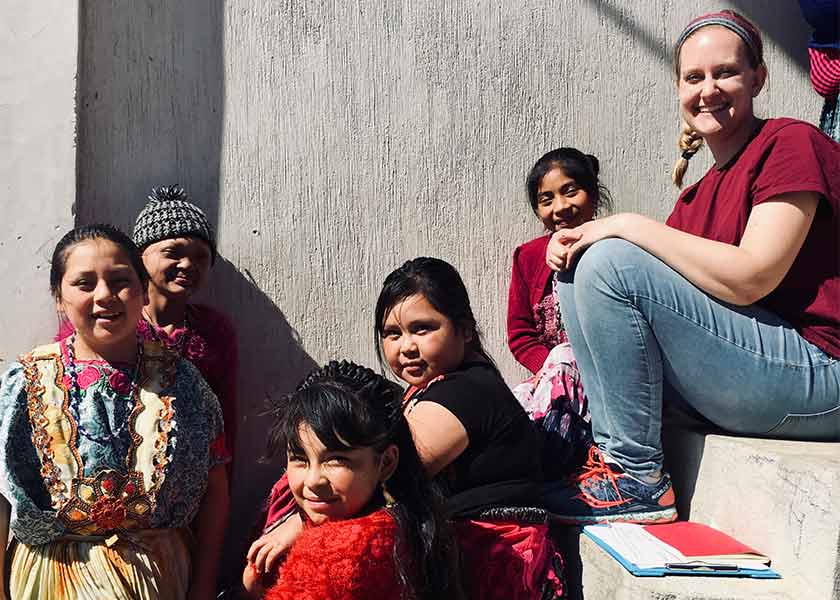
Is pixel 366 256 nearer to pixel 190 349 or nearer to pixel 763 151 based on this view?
pixel 190 349

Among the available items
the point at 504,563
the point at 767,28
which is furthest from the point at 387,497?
the point at 767,28

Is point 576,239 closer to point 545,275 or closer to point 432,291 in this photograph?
point 432,291

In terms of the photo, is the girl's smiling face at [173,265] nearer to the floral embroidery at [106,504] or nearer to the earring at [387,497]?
the floral embroidery at [106,504]

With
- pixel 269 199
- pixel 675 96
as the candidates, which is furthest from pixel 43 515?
pixel 675 96

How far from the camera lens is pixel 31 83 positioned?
3.08m

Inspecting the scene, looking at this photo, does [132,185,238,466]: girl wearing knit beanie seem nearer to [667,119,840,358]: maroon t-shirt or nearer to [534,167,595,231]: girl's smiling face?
[534,167,595,231]: girl's smiling face

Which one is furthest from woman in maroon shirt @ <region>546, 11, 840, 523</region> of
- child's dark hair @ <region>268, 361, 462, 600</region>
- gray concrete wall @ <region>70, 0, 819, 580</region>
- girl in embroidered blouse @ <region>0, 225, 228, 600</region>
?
girl in embroidered blouse @ <region>0, 225, 228, 600</region>

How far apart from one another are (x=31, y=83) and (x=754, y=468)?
2482mm

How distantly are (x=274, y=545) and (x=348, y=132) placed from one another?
64.1 inches

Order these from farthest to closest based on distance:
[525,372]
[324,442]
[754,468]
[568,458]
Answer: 1. [525,372]
2. [568,458]
3. [754,468]
4. [324,442]

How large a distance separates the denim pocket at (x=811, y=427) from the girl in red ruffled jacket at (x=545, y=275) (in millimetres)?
700

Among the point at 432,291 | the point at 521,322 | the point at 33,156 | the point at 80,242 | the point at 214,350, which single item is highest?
the point at 33,156

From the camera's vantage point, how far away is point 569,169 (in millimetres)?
3383

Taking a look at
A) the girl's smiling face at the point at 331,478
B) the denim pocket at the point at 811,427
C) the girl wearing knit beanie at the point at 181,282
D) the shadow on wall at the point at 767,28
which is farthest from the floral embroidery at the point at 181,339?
the shadow on wall at the point at 767,28
